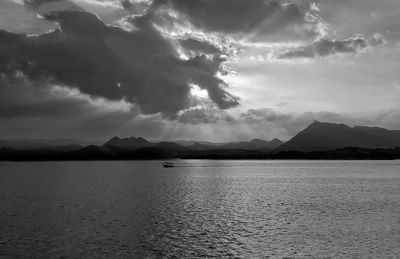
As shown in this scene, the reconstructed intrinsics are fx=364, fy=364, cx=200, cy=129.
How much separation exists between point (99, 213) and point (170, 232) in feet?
72.6

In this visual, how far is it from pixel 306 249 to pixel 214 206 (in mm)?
38293

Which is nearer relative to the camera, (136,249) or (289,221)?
(136,249)

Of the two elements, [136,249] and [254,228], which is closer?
[136,249]

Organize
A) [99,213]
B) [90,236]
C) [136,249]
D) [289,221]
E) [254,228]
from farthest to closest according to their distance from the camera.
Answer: [99,213] < [289,221] < [254,228] < [90,236] < [136,249]

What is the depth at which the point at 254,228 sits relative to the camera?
2014 inches

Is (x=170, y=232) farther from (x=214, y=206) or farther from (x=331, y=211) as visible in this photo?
(x=331, y=211)

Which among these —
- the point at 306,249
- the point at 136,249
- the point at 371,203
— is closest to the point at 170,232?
the point at 136,249

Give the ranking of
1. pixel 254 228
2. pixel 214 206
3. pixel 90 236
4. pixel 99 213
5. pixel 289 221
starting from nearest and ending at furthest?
pixel 90 236 → pixel 254 228 → pixel 289 221 → pixel 99 213 → pixel 214 206

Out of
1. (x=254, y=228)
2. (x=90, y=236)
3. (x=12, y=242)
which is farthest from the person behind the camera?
(x=254, y=228)

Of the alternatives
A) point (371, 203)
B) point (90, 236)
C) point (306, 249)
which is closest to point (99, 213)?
point (90, 236)

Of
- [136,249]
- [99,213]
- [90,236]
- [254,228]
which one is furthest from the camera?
[99,213]

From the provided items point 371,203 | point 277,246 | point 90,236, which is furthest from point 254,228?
point 371,203

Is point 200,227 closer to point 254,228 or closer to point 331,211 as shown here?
point 254,228

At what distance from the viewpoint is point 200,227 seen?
51812 mm
